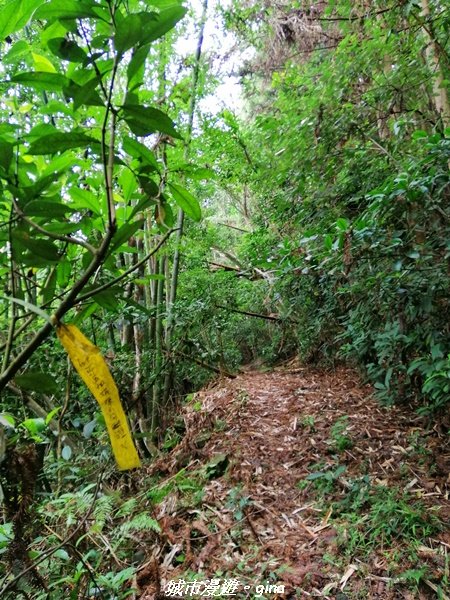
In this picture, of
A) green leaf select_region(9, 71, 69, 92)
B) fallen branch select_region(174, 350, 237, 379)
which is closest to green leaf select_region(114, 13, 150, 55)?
green leaf select_region(9, 71, 69, 92)

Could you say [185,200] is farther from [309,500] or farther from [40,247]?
[309,500]

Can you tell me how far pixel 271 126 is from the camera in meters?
2.83

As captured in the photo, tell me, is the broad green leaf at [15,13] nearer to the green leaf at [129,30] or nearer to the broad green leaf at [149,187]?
the green leaf at [129,30]

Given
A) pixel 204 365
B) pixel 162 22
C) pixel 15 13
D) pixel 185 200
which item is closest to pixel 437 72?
pixel 185 200

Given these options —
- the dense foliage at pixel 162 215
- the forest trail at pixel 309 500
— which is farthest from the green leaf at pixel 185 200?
the forest trail at pixel 309 500

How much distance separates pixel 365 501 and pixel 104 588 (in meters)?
1.33

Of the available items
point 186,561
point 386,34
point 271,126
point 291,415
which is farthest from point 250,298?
point 186,561

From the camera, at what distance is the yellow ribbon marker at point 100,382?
510mm

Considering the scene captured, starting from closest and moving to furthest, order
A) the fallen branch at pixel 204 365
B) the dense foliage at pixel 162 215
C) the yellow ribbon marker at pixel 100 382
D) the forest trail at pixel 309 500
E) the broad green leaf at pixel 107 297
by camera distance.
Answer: the yellow ribbon marker at pixel 100 382 → the dense foliage at pixel 162 215 → the broad green leaf at pixel 107 297 → the forest trail at pixel 309 500 → the fallen branch at pixel 204 365

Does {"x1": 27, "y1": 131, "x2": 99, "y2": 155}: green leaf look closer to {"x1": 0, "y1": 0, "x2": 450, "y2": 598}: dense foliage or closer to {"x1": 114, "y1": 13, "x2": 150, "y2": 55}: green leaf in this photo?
{"x1": 0, "y1": 0, "x2": 450, "y2": 598}: dense foliage

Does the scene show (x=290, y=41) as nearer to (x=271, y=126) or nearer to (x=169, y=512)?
(x=271, y=126)

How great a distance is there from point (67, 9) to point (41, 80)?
12 cm

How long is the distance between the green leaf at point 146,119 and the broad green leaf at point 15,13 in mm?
231

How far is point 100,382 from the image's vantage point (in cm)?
52
